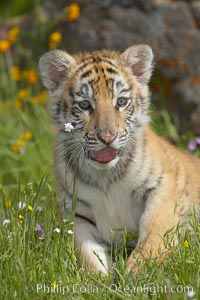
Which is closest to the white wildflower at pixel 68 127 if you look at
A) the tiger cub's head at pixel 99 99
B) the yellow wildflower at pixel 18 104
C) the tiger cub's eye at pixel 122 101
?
the tiger cub's head at pixel 99 99

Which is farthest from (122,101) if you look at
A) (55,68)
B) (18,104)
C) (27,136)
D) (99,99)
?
(18,104)

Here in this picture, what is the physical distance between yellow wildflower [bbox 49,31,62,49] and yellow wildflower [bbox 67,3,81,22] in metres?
0.25

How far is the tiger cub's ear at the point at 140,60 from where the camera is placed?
647 cm

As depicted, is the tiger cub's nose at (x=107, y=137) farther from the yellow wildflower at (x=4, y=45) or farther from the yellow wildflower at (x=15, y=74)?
the yellow wildflower at (x=4, y=45)

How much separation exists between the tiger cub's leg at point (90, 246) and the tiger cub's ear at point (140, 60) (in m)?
1.26

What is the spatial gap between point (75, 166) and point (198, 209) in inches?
40.0

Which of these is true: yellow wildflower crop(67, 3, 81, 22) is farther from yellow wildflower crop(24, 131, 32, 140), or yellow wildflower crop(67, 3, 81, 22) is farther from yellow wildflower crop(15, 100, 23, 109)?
yellow wildflower crop(24, 131, 32, 140)

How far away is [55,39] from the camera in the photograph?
9438 millimetres

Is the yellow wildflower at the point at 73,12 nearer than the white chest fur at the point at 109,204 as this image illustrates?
No

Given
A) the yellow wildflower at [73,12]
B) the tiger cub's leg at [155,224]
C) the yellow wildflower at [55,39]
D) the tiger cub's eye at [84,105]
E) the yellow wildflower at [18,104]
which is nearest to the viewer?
the tiger cub's leg at [155,224]

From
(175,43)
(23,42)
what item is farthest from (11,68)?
(175,43)

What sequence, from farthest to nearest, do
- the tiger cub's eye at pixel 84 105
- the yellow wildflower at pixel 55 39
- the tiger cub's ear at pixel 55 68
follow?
the yellow wildflower at pixel 55 39
the tiger cub's ear at pixel 55 68
the tiger cub's eye at pixel 84 105

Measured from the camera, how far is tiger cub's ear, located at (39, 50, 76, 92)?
253 inches

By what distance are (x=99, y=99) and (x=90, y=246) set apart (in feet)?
3.60
